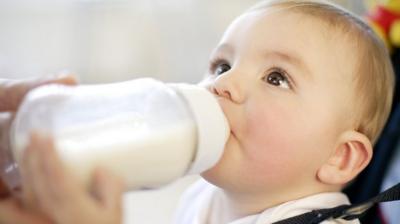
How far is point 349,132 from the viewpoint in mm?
758

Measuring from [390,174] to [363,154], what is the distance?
204mm

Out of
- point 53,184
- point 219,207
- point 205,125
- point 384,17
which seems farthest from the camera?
point 384,17

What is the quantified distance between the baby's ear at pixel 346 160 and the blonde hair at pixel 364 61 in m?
0.02

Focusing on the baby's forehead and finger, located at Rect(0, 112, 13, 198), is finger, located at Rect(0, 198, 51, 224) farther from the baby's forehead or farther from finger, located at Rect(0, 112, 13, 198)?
the baby's forehead

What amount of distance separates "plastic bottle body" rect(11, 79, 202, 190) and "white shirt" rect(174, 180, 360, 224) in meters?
0.20

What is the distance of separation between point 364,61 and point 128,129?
367 mm

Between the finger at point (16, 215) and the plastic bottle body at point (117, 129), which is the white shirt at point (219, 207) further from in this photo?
the finger at point (16, 215)

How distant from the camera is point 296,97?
2.37ft

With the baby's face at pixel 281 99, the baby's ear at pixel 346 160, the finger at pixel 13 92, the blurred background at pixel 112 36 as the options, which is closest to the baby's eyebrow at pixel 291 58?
the baby's face at pixel 281 99

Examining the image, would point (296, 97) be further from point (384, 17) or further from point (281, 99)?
point (384, 17)

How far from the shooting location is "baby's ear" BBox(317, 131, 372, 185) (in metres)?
0.77

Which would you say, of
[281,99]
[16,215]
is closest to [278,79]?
[281,99]

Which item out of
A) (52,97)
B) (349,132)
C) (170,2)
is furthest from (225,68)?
(170,2)

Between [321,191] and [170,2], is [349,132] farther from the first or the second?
[170,2]
